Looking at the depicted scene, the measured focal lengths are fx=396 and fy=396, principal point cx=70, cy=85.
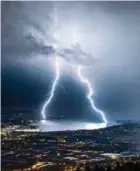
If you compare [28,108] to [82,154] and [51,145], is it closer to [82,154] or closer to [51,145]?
[51,145]

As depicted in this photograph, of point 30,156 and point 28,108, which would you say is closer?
point 30,156

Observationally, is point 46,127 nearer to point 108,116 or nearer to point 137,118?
point 108,116

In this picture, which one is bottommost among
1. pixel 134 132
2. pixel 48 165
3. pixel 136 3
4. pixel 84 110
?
pixel 48 165

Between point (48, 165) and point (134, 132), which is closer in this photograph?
point (48, 165)

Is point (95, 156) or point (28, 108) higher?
point (28, 108)

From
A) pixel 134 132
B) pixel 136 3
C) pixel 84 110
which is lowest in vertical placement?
pixel 134 132

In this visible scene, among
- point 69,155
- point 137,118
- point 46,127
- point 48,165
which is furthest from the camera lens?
point 137,118

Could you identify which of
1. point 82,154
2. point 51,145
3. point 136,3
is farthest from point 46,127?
point 136,3

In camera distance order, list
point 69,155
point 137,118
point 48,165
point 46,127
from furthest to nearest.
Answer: point 137,118 → point 46,127 → point 69,155 → point 48,165

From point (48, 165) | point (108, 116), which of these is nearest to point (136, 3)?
point (108, 116)
